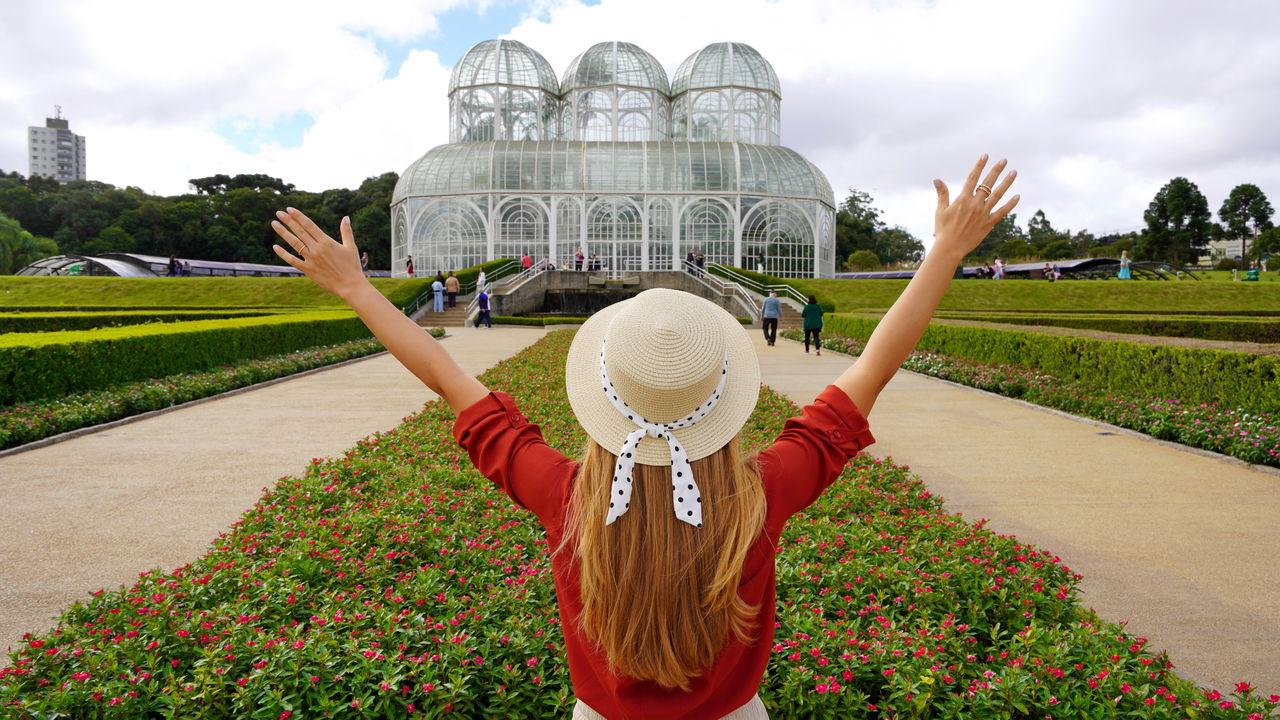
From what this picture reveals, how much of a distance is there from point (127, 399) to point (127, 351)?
5.31ft

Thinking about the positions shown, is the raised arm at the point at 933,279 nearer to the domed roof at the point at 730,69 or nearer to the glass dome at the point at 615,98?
the glass dome at the point at 615,98

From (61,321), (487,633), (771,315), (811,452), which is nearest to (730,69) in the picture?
(771,315)

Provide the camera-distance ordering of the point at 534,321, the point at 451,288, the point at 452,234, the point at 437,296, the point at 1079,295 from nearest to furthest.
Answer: the point at 534,321 → the point at 437,296 → the point at 451,288 → the point at 1079,295 → the point at 452,234

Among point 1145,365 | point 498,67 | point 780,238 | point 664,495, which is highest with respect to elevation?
point 498,67

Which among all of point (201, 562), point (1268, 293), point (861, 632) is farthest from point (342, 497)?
point (1268, 293)

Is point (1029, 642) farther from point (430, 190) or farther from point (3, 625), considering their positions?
point (430, 190)

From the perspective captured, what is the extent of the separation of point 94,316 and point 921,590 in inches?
602

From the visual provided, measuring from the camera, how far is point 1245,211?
64625 mm

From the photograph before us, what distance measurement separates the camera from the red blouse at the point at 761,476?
1517 mm

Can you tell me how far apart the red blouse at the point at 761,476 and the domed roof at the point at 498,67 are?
43.2 meters

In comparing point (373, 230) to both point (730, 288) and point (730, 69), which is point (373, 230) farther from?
point (730, 288)

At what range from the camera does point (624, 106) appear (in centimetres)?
4297

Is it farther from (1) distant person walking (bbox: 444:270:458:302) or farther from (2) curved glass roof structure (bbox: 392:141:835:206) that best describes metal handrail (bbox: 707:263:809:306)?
(1) distant person walking (bbox: 444:270:458:302)

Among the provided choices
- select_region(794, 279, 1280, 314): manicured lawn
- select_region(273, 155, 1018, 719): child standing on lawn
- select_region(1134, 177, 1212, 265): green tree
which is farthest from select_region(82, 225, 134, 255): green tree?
select_region(1134, 177, 1212, 265): green tree
